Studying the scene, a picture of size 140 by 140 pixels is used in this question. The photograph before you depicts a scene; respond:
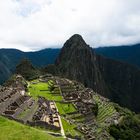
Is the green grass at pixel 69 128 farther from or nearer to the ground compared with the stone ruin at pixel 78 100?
farther from the ground

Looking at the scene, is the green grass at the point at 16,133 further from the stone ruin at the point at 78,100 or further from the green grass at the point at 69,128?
the stone ruin at the point at 78,100

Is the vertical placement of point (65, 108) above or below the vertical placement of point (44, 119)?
below

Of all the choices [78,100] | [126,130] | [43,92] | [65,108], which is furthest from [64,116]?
[43,92]

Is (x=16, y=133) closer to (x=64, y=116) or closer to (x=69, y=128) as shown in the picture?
(x=69, y=128)

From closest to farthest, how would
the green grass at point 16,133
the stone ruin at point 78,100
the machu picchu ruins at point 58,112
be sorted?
the green grass at point 16,133 < the machu picchu ruins at point 58,112 < the stone ruin at point 78,100

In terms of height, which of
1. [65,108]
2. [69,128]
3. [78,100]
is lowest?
[78,100]

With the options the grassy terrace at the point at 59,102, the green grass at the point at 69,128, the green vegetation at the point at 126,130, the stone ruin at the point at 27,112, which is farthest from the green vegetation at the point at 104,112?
the green grass at the point at 69,128

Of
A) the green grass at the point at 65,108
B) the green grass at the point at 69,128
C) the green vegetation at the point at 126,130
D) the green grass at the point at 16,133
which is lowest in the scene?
the green vegetation at the point at 126,130

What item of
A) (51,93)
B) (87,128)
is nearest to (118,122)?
(87,128)
